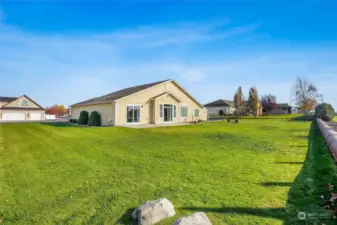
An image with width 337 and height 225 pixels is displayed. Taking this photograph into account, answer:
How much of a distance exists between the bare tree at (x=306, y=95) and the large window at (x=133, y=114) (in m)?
49.6

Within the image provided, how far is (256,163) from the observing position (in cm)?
768

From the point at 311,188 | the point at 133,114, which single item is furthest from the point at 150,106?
the point at 311,188

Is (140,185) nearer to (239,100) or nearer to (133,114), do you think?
(133,114)

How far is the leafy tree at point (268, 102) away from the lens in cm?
6838

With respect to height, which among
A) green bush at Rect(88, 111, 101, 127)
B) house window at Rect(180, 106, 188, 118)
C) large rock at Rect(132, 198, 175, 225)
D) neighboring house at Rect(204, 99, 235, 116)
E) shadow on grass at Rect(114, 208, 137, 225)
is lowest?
shadow on grass at Rect(114, 208, 137, 225)

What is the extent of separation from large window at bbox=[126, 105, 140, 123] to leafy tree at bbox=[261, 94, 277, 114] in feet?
182

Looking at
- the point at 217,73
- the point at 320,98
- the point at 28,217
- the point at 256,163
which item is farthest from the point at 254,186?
the point at 320,98

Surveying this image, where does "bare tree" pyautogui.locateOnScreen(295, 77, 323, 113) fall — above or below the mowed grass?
above

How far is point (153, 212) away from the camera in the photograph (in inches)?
149

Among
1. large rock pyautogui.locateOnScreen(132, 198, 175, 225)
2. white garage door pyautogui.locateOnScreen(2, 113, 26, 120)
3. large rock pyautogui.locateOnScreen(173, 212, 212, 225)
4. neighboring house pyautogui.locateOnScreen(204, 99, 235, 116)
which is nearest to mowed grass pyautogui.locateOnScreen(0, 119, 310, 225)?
large rock pyautogui.locateOnScreen(132, 198, 175, 225)

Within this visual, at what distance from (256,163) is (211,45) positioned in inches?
587

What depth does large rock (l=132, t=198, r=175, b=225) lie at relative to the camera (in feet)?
12.1

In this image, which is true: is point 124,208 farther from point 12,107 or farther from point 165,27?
point 12,107

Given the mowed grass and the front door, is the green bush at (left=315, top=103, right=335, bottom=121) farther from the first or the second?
the mowed grass
